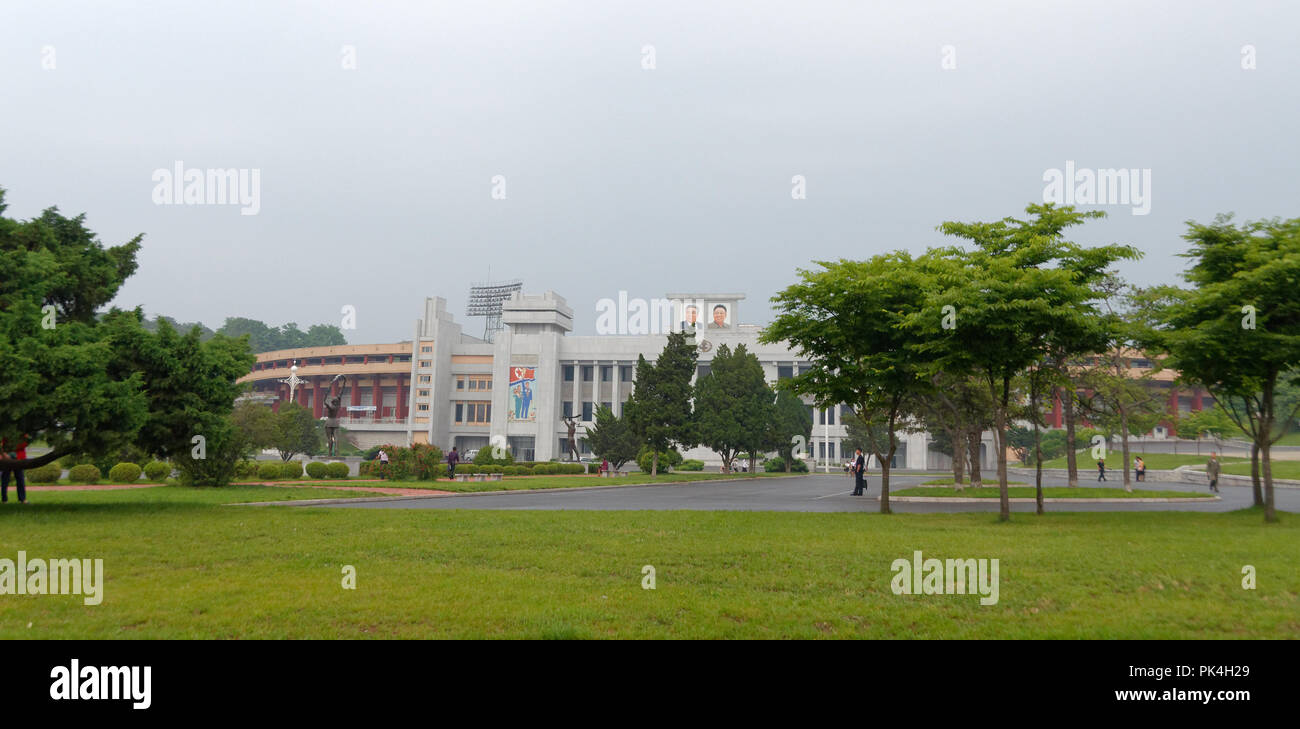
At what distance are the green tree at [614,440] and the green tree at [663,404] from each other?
5.09 ft

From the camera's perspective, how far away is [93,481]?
31.5 metres

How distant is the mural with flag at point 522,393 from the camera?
9912cm

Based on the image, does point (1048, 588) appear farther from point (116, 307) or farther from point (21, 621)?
point (116, 307)

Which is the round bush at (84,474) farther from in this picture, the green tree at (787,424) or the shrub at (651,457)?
the green tree at (787,424)

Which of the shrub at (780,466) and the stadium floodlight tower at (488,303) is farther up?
the stadium floodlight tower at (488,303)

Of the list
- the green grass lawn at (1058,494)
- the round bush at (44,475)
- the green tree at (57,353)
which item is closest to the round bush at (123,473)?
the round bush at (44,475)

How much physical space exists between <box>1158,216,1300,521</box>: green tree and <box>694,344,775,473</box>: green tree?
37.3m

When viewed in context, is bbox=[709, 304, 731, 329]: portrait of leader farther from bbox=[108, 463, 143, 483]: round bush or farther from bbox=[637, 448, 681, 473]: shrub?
bbox=[108, 463, 143, 483]: round bush

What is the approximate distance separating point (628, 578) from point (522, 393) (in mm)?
90519

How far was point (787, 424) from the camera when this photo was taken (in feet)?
222

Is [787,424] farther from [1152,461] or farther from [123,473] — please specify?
[123,473]
